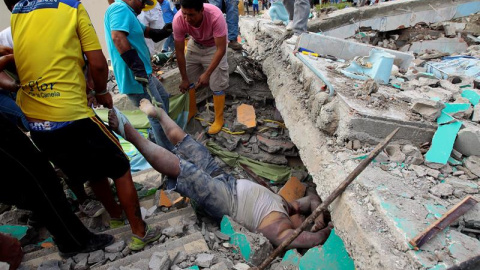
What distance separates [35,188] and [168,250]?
1024 mm

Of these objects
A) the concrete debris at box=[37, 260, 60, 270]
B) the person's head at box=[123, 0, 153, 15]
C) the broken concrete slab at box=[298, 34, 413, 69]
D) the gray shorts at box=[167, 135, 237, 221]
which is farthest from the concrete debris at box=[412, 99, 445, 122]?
the concrete debris at box=[37, 260, 60, 270]

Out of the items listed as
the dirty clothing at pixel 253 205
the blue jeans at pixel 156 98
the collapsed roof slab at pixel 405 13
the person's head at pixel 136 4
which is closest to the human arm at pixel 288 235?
the dirty clothing at pixel 253 205

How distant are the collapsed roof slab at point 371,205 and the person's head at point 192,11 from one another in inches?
60.9

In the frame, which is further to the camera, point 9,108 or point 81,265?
point 9,108

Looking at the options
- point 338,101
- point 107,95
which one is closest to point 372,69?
point 338,101

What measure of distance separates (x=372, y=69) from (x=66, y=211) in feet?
10.7

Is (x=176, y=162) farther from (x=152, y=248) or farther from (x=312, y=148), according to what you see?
(x=312, y=148)

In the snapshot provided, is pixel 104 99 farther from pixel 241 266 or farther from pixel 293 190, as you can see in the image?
pixel 293 190

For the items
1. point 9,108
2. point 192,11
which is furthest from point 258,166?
point 9,108

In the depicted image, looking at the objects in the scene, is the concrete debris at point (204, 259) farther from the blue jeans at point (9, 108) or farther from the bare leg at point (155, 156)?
the blue jeans at point (9, 108)

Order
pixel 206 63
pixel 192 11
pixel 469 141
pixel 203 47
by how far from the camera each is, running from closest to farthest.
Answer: pixel 469 141 < pixel 192 11 < pixel 203 47 < pixel 206 63

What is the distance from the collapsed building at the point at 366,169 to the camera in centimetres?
181

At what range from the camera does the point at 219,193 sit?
111 inches

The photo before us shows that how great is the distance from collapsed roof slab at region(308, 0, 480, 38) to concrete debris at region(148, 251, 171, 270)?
6245 millimetres
